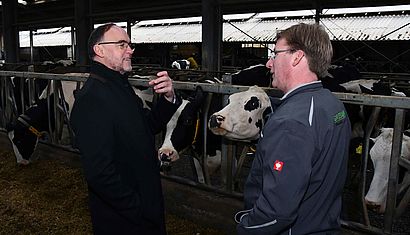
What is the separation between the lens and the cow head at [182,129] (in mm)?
3574

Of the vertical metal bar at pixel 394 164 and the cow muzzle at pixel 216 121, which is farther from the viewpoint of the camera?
A: the cow muzzle at pixel 216 121

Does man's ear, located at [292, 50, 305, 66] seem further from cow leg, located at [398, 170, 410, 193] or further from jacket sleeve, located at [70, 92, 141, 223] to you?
cow leg, located at [398, 170, 410, 193]

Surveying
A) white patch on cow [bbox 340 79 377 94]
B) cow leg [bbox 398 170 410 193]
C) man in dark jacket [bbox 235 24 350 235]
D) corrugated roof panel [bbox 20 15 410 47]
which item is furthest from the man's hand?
corrugated roof panel [bbox 20 15 410 47]

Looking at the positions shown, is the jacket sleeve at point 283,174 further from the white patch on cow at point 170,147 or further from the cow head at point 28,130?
the cow head at point 28,130

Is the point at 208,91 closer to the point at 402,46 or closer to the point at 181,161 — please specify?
the point at 181,161

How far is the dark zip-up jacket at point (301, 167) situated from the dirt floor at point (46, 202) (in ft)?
7.17

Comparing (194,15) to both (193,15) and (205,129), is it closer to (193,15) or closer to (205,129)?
(193,15)

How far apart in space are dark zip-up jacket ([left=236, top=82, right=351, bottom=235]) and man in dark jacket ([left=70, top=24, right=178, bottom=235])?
62cm

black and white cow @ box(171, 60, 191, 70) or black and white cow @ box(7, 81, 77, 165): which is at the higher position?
black and white cow @ box(171, 60, 191, 70)

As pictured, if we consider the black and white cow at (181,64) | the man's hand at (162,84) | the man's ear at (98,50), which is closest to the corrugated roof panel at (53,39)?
the black and white cow at (181,64)

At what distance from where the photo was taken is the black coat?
180cm

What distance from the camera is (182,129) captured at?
3771 mm

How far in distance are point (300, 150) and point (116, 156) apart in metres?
0.91

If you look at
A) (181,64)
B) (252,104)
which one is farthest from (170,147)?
(181,64)
